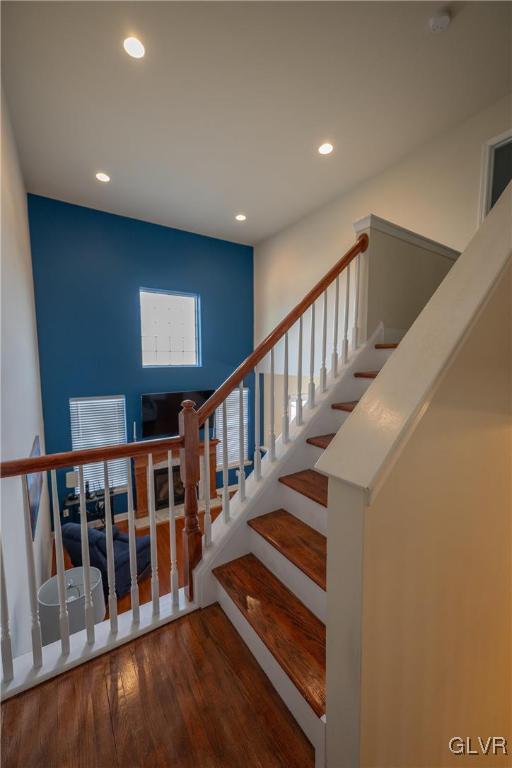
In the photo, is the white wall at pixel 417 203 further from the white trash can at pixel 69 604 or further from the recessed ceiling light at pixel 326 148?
the white trash can at pixel 69 604

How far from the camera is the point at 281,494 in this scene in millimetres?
1841

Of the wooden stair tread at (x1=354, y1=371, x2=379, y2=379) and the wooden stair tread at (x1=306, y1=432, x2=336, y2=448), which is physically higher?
the wooden stair tread at (x1=354, y1=371, x2=379, y2=379)

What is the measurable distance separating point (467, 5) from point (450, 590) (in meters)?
3.19

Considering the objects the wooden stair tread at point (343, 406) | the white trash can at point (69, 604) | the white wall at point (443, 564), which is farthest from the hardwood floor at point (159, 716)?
→ the wooden stair tread at point (343, 406)

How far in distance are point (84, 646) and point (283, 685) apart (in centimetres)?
94

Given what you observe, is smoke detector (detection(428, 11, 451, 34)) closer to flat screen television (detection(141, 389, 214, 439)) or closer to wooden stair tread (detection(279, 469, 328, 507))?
wooden stair tread (detection(279, 469, 328, 507))

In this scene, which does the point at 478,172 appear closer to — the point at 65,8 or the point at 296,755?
the point at 65,8

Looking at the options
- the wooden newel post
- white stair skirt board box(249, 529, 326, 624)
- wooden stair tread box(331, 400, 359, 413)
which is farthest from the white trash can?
wooden stair tread box(331, 400, 359, 413)

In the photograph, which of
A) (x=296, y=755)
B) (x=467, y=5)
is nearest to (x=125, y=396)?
(x=296, y=755)

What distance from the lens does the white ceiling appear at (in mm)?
1870

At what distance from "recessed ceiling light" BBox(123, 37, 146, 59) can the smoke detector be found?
1907 mm

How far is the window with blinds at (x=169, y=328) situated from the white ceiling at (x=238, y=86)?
1704 millimetres

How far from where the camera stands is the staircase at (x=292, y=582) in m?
1.11

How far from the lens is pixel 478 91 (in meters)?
2.42
